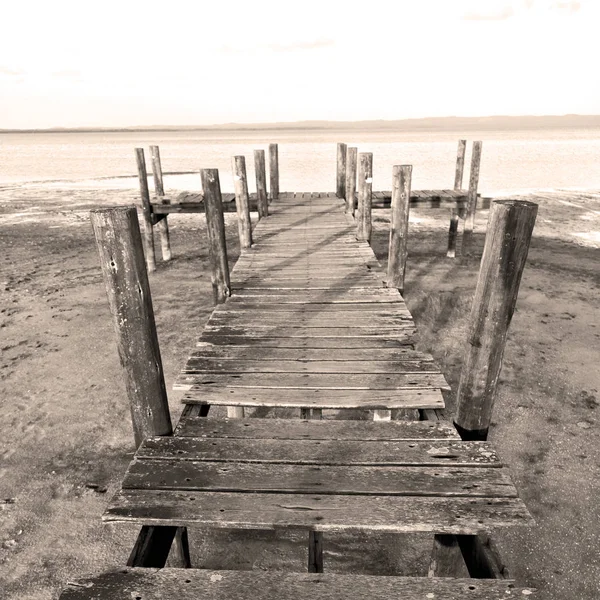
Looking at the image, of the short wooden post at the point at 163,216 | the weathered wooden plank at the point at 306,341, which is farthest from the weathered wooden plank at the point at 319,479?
the short wooden post at the point at 163,216

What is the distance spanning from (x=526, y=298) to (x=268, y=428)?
755cm

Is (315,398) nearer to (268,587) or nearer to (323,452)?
(323,452)

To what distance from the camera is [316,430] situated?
290 centimetres

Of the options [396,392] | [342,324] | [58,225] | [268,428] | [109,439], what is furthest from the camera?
[58,225]

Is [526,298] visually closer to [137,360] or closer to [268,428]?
[268,428]

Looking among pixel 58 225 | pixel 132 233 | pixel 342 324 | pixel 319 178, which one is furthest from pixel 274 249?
pixel 319 178

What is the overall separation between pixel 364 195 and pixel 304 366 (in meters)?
4.40

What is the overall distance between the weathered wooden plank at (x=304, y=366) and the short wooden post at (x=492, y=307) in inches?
27.7

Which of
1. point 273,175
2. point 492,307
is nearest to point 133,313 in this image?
point 492,307

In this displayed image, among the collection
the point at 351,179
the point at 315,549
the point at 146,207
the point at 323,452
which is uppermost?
the point at 351,179

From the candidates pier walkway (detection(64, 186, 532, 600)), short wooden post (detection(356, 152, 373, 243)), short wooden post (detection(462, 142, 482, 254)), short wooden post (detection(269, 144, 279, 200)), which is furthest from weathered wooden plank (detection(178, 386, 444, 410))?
short wooden post (detection(269, 144, 279, 200))

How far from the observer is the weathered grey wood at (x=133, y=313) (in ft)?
7.99

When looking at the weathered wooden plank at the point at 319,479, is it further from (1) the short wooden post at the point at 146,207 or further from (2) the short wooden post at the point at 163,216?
(2) the short wooden post at the point at 163,216

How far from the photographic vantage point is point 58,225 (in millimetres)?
15297
